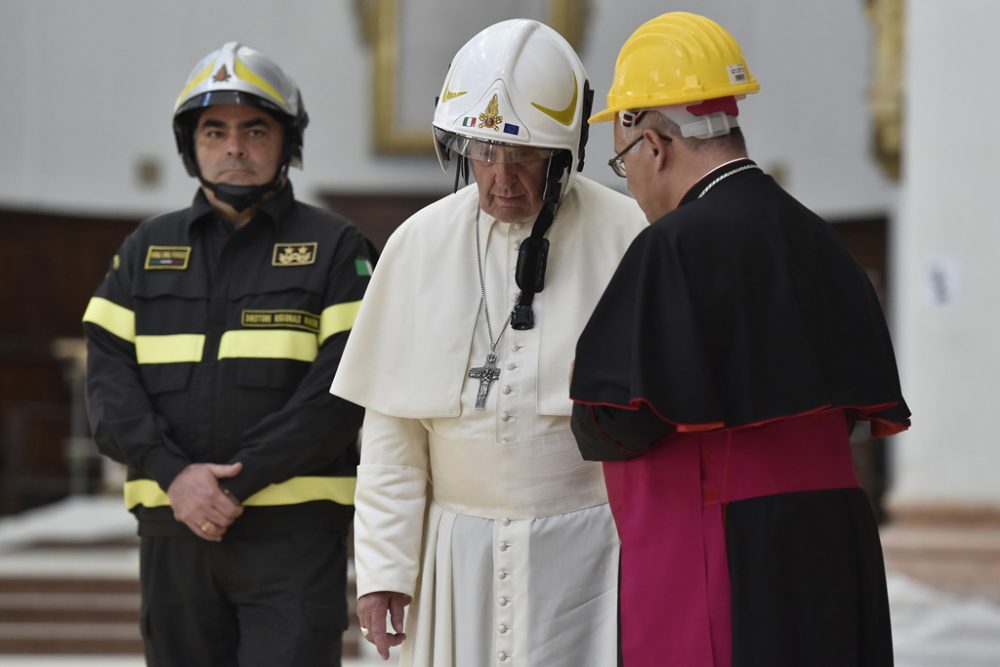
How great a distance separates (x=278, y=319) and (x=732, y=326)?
1.36m

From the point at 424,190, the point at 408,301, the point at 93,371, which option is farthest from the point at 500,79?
the point at 424,190

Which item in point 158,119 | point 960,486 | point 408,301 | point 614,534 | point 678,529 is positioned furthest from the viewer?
point 158,119

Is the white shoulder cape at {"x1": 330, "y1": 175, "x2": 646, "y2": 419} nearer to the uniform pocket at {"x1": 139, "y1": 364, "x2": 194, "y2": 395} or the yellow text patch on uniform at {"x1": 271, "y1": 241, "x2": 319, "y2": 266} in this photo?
the yellow text patch on uniform at {"x1": 271, "y1": 241, "x2": 319, "y2": 266}

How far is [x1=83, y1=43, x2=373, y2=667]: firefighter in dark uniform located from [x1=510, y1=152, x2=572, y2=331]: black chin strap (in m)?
0.65

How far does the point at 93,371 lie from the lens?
3.43m

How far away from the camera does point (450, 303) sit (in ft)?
9.57

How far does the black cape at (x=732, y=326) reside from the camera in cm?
235

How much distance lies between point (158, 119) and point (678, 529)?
1066cm

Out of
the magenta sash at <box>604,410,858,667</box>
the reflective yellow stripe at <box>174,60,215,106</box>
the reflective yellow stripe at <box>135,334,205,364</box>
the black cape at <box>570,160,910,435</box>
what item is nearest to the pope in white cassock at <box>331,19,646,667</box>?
the magenta sash at <box>604,410,858,667</box>

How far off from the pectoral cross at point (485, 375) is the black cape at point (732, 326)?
0.41 m

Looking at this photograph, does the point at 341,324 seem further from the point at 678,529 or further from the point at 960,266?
the point at 960,266

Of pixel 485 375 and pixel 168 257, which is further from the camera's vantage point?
pixel 168 257

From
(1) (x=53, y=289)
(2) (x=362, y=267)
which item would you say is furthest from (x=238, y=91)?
(1) (x=53, y=289)

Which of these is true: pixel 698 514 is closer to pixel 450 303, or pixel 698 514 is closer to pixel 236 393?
pixel 450 303
